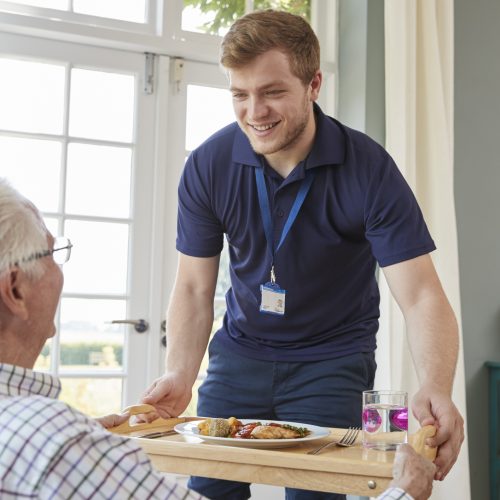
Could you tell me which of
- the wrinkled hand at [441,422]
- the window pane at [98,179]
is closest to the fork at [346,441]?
the wrinkled hand at [441,422]

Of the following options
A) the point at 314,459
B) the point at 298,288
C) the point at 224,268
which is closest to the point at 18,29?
the point at 224,268

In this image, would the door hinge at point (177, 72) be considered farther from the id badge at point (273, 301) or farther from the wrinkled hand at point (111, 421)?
the wrinkled hand at point (111, 421)

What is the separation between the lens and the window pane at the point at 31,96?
3.23 meters

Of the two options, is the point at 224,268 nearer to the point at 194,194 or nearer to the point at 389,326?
the point at 389,326

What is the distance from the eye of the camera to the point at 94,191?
3330 mm

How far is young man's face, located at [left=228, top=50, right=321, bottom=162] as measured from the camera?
6.44 ft

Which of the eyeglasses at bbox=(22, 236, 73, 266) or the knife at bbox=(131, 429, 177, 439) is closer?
the eyeglasses at bbox=(22, 236, 73, 266)

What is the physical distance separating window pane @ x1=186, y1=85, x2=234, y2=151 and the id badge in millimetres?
1588

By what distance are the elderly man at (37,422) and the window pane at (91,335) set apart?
2131 millimetres

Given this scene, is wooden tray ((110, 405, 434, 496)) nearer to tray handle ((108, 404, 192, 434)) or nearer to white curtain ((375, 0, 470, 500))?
tray handle ((108, 404, 192, 434))

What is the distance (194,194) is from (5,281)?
3.68ft

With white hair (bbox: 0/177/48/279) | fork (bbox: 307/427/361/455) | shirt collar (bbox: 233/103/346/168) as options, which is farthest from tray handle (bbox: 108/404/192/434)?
shirt collar (bbox: 233/103/346/168)

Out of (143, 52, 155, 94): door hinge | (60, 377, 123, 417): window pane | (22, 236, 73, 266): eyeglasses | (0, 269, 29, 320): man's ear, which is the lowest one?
(60, 377, 123, 417): window pane

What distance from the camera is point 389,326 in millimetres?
3328
